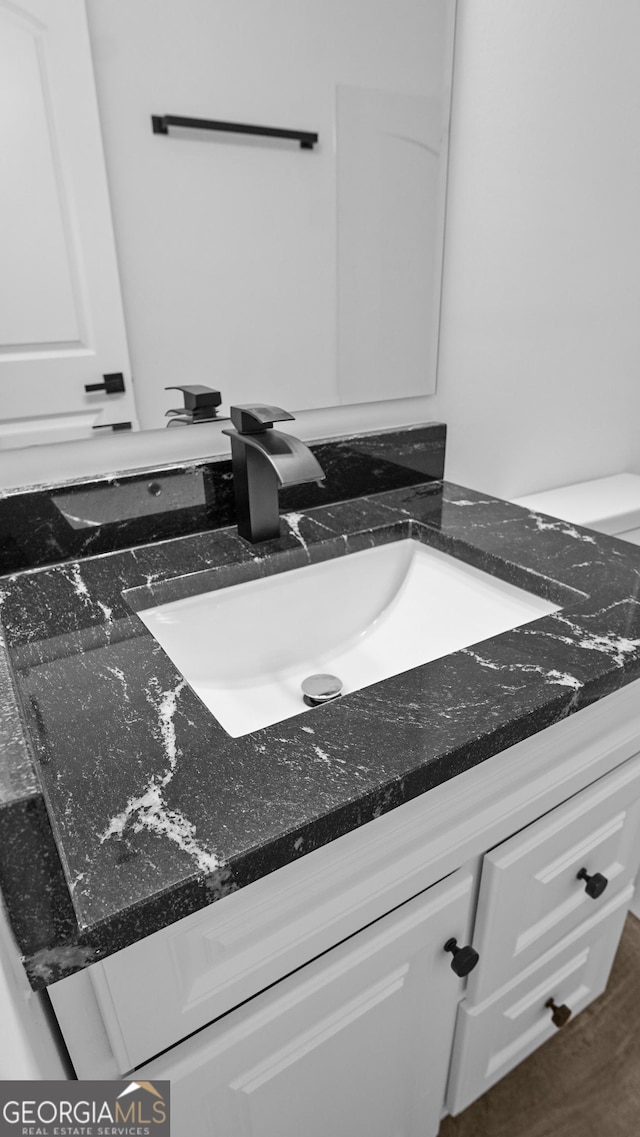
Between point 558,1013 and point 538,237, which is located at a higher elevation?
point 538,237

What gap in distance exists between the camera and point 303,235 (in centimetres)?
100

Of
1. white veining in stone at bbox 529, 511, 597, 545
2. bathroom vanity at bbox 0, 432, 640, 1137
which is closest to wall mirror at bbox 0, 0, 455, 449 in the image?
bathroom vanity at bbox 0, 432, 640, 1137

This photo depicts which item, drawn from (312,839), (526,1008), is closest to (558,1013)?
(526,1008)

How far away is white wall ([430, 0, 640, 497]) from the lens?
1114 mm

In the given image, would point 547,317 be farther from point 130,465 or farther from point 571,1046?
point 571,1046

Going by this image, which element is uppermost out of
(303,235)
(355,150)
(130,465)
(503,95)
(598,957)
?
(503,95)

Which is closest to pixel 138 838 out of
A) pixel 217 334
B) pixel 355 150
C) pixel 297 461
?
pixel 297 461

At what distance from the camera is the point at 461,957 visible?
0.76 metres

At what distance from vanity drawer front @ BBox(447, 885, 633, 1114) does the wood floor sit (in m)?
0.13

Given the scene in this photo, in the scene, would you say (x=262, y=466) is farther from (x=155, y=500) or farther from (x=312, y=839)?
(x=312, y=839)

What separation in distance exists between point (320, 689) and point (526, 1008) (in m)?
0.63

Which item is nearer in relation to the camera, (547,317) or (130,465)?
(130,465)

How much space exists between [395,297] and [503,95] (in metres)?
0.38

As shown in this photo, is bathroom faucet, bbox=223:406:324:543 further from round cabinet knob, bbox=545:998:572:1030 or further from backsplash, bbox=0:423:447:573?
round cabinet knob, bbox=545:998:572:1030
